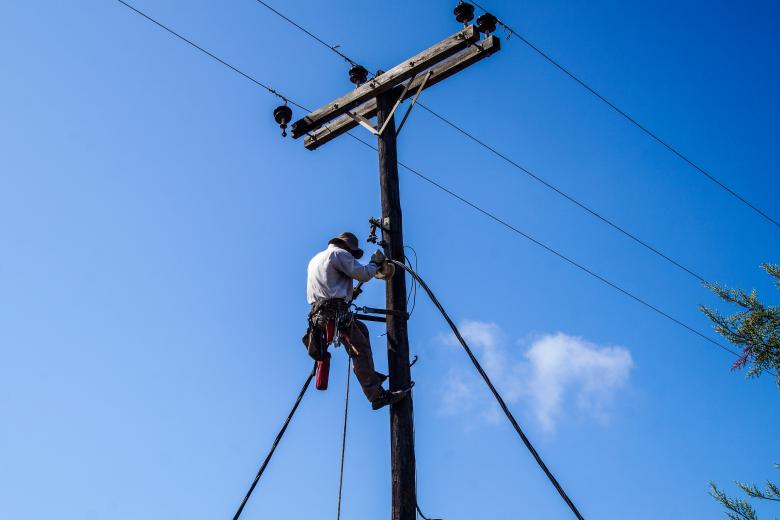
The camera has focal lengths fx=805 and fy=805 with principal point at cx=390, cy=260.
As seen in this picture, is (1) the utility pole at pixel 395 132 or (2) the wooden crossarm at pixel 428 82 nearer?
(1) the utility pole at pixel 395 132

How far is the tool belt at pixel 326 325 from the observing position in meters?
6.76

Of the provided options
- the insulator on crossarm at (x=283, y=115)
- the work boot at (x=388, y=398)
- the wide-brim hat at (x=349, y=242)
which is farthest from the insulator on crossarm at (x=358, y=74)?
the work boot at (x=388, y=398)

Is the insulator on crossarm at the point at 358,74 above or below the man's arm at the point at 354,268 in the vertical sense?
above

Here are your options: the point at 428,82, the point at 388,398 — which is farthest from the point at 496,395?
the point at 428,82

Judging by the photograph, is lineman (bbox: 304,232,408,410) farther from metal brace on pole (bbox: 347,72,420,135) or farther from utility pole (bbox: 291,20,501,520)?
metal brace on pole (bbox: 347,72,420,135)

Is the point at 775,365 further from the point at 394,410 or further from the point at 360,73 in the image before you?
the point at 360,73

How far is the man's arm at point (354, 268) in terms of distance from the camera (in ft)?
22.1

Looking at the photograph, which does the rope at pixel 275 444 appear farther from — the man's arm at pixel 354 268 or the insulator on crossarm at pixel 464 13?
the insulator on crossarm at pixel 464 13

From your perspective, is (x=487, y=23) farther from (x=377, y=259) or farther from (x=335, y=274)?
(x=335, y=274)

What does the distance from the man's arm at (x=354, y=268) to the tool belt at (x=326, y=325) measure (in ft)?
0.83

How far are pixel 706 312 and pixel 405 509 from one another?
380 cm

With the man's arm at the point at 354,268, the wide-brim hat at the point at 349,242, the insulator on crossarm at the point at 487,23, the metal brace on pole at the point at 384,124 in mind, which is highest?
the insulator on crossarm at the point at 487,23

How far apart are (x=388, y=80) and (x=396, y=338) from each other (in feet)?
8.22

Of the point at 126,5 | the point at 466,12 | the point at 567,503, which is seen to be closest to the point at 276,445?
the point at 567,503
